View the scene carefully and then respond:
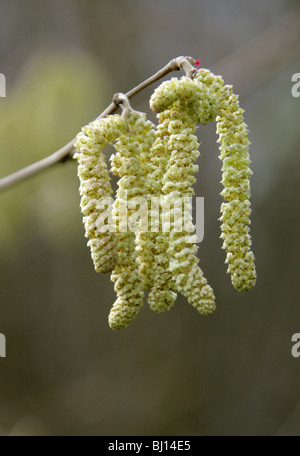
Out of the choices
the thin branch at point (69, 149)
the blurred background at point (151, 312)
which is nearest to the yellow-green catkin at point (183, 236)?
the thin branch at point (69, 149)

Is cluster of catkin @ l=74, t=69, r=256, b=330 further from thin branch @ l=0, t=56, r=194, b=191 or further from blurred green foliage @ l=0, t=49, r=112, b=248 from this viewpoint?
blurred green foliage @ l=0, t=49, r=112, b=248

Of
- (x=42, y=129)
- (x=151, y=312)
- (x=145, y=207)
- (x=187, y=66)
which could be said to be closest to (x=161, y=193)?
(x=145, y=207)

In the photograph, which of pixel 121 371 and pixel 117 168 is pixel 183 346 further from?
pixel 117 168

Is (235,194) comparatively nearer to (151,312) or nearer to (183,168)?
(183,168)

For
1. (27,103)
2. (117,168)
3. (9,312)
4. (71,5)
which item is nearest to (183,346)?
(9,312)

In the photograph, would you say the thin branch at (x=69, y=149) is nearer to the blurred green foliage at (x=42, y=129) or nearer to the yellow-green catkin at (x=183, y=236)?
the yellow-green catkin at (x=183, y=236)

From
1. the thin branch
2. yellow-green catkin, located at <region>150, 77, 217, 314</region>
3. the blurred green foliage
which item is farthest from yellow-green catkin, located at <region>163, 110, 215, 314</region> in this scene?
the blurred green foliage
